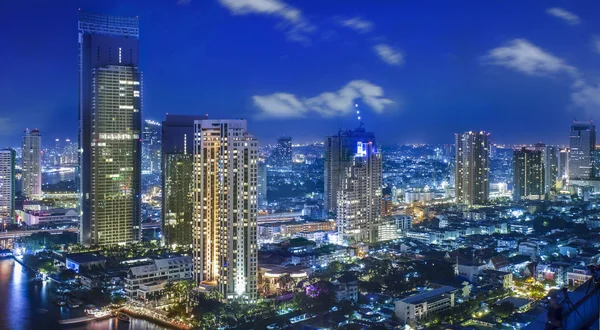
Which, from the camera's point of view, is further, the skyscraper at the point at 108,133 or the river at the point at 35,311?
the skyscraper at the point at 108,133

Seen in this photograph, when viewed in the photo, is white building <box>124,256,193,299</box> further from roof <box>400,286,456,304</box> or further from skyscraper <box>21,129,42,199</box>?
skyscraper <box>21,129,42,199</box>

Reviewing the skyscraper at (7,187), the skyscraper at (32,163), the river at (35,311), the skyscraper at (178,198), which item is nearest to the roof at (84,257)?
the river at (35,311)

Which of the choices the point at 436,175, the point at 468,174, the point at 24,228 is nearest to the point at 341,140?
the point at 468,174

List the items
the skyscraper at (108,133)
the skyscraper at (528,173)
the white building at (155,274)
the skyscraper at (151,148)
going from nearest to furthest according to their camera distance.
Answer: the white building at (155,274) → the skyscraper at (108,133) → the skyscraper at (528,173) → the skyscraper at (151,148)

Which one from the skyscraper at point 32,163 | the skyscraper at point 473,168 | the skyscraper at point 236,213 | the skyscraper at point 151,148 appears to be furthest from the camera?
the skyscraper at point 151,148

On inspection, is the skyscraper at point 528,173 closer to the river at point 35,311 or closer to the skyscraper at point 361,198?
the skyscraper at point 361,198

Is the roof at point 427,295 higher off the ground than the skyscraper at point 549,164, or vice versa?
the skyscraper at point 549,164

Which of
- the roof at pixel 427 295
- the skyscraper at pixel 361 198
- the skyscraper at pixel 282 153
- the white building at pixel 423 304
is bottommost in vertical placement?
the white building at pixel 423 304

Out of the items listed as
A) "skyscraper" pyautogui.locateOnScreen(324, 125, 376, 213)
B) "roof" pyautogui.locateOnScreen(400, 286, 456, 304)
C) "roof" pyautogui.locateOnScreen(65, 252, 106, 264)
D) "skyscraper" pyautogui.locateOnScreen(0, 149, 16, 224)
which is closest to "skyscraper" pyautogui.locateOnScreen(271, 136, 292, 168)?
"skyscraper" pyautogui.locateOnScreen(324, 125, 376, 213)
